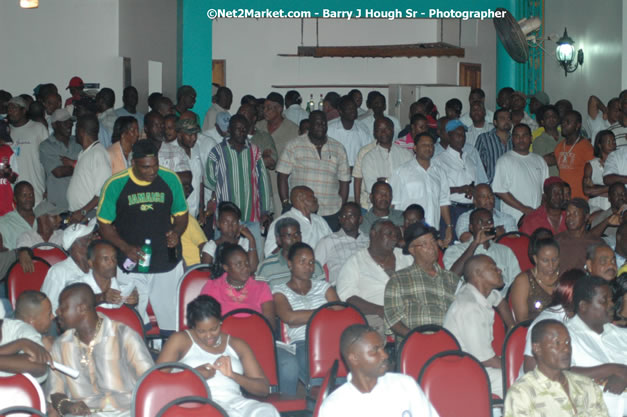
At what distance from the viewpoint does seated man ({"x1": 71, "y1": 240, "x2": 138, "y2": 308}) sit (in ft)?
18.7

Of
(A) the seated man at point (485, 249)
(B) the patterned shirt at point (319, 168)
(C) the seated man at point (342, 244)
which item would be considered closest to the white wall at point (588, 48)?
(B) the patterned shirt at point (319, 168)

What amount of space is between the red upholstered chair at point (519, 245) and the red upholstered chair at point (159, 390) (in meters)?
3.65

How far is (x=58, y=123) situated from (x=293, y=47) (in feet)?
30.3

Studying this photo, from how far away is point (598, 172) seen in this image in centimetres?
910

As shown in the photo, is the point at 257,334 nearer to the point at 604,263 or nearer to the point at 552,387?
the point at 552,387

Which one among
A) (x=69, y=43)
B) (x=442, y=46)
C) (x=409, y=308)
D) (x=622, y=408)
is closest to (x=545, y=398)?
(x=622, y=408)

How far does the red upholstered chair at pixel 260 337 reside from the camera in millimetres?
5516

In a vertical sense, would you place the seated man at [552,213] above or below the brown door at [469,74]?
below

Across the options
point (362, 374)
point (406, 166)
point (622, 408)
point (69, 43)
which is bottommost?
point (622, 408)

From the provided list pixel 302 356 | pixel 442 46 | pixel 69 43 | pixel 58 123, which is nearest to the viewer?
pixel 302 356

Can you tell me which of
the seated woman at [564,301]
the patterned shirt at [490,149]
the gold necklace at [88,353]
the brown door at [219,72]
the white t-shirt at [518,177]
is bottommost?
the gold necklace at [88,353]

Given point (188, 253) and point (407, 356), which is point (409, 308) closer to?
point (407, 356)

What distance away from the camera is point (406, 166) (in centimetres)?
868

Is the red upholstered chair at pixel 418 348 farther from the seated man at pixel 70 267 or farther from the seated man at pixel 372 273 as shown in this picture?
the seated man at pixel 70 267
